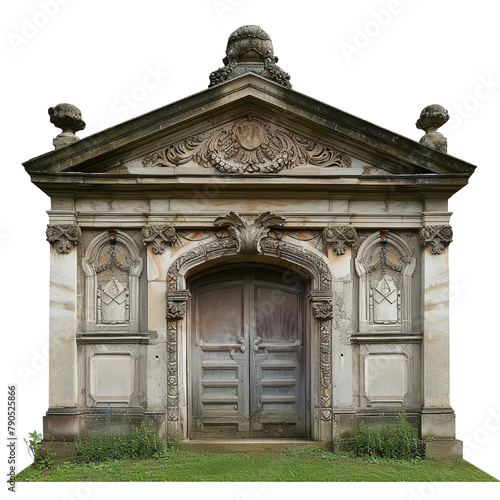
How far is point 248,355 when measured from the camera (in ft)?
31.1

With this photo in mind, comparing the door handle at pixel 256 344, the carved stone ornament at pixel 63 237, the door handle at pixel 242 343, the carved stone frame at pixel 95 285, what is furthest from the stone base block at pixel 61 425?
the door handle at pixel 256 344

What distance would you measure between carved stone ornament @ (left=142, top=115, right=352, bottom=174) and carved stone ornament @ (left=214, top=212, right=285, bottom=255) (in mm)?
698

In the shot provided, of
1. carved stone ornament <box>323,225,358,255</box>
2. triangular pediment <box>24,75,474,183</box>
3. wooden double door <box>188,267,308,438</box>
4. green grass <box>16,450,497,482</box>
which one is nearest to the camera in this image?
green grass <box>16,450,497,482</box>

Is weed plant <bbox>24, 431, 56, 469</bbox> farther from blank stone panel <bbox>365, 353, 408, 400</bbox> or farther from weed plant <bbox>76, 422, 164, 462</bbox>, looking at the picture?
blank stone panel <bbox>365, 353, 408, 400</bbox>

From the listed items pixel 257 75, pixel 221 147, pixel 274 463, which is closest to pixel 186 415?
pixel 274 463

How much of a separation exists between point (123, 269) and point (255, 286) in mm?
2061

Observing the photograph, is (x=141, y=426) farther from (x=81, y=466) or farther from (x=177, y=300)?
(x=177, y=300)

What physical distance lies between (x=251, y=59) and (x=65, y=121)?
3074 millimetres

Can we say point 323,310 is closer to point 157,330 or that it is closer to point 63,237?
point 157,330

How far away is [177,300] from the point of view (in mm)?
8891

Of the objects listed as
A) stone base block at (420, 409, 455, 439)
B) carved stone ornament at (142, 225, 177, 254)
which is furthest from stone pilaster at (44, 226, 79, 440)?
stone base block at (420, 409, 455, 439)

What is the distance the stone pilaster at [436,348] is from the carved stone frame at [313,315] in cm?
141

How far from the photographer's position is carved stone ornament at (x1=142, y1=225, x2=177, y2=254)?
29.4 feet

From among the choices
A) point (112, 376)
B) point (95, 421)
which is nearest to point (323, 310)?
point (112, 376)
